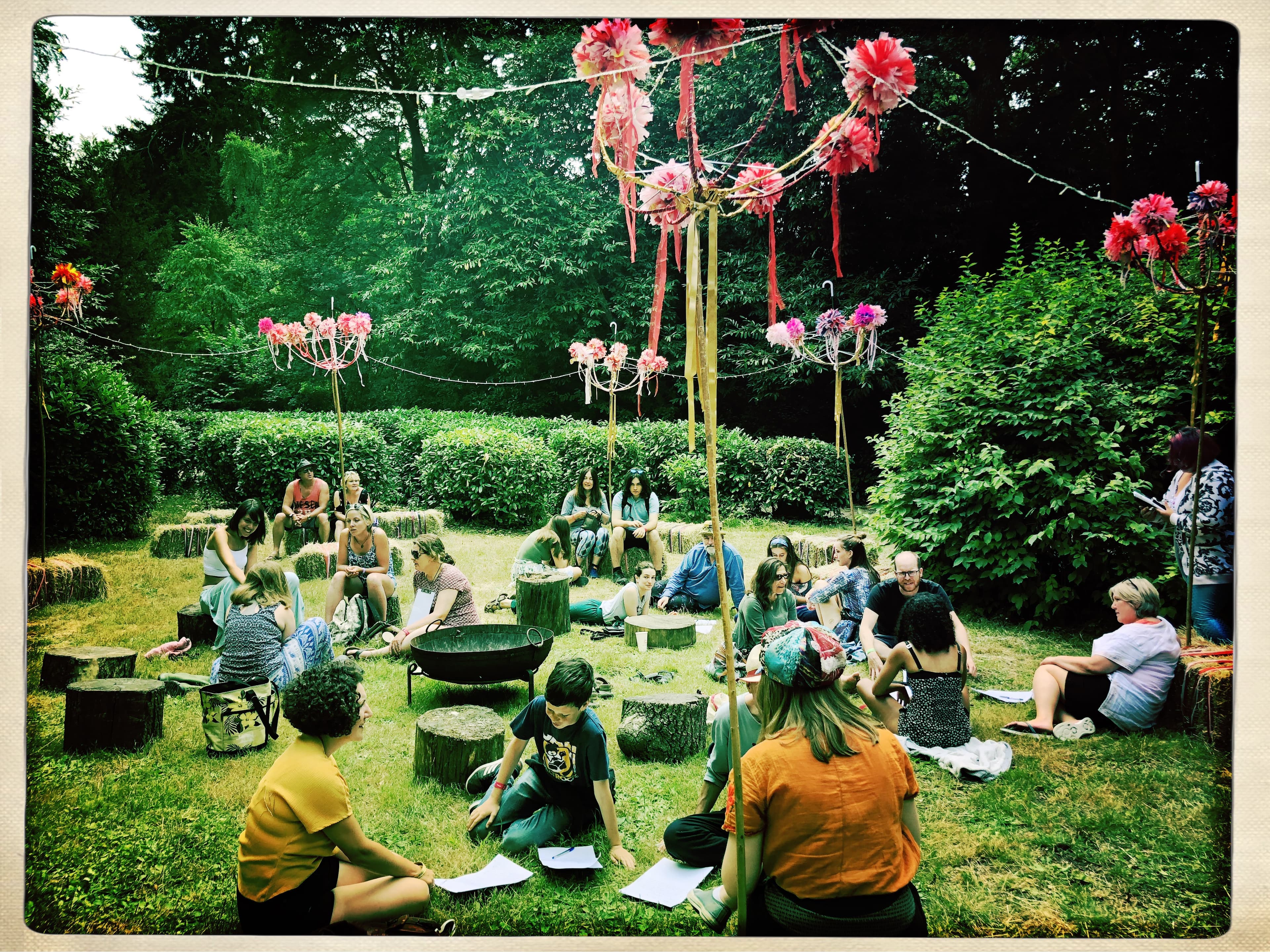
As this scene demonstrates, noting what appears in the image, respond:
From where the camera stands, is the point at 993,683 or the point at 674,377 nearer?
the point at 993,683

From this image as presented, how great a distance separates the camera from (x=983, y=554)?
464 cm

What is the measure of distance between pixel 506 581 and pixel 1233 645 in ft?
A: 11.7

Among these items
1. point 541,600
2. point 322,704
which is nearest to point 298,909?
point 322,704

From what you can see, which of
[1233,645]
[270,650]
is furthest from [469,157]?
[1233,645]

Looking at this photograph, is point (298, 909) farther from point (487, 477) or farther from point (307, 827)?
point (487, 477)

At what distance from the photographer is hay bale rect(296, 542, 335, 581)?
14.9 ft

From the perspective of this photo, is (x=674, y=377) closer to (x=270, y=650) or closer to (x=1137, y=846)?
(x=270, y=650)

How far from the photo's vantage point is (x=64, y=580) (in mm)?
3773

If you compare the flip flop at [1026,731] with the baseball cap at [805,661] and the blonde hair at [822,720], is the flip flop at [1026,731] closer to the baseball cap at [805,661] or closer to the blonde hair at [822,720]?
the blonde hair at [822,720]

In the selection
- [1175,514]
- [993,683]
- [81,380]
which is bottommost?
[993,683]

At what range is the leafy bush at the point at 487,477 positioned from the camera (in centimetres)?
436

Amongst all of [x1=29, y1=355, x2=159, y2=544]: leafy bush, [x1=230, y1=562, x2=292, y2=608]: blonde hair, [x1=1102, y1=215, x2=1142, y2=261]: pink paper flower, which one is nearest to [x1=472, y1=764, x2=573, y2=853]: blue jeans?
[x1=230, y1=562, x2=292, y2=608]: blonde hair

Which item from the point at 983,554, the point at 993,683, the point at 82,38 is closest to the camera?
the point at 82,38

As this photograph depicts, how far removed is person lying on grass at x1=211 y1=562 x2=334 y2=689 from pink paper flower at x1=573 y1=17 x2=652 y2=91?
2848mm
